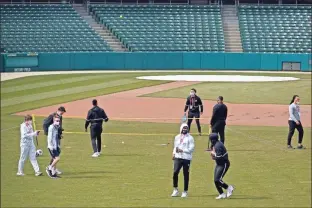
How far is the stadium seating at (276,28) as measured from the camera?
7406cm

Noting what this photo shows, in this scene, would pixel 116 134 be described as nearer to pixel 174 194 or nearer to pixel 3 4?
pixel 174 194

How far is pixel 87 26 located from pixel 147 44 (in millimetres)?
5826

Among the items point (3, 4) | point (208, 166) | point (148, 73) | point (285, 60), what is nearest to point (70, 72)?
point (148, 73)

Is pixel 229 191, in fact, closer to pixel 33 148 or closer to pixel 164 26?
pixel 33 148

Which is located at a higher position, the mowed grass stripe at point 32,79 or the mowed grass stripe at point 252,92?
the mowed grass stripe at point 32,79

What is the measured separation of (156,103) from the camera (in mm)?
46156

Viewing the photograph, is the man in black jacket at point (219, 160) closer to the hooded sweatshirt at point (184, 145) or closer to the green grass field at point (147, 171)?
the green grass field at point (147, 171)

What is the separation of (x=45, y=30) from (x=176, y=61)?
37.7 ft

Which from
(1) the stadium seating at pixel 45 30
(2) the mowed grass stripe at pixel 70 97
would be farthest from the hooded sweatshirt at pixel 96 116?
(1) the stadium seating at pixel 45 30

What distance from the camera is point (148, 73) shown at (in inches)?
2677

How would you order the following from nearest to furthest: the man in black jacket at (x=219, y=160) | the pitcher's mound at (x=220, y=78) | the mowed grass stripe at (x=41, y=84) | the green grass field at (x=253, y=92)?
the man in black jacket at (x=219, y=160) → the green grass field at (x=253, y=92) → the mowed grass stripe at (x=41, y=84) → the pitcher's mound at (x=220, y=78)

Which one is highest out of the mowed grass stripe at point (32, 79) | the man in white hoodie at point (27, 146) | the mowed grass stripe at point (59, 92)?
the mowed grass stripe at point (32, 79)

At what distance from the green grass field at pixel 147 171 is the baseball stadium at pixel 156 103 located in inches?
2.1

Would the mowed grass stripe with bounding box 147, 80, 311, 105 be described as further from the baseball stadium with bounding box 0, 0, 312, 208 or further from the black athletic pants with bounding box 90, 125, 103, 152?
the black athletic pants with bounding box 90, 125, 103, 152
